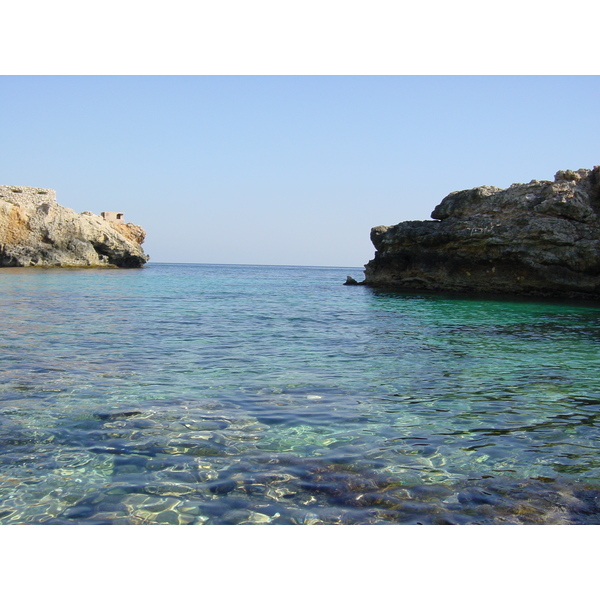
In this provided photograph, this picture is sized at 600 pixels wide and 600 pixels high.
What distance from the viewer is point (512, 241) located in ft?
100

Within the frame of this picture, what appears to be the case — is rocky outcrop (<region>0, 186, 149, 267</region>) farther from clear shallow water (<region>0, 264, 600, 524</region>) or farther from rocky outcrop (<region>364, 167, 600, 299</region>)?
clear shallow water (<region>0, 264, 600, 524</region>)

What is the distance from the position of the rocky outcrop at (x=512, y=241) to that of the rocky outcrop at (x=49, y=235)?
38.8 m

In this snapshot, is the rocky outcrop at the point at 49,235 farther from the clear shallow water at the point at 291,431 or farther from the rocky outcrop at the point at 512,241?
the clear shallow water at the point at 291,431

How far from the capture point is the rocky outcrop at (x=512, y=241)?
1144 inches

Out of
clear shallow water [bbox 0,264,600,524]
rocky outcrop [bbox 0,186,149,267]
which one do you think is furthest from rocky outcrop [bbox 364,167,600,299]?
rocky outcrop [bbox 0,186,149,267]

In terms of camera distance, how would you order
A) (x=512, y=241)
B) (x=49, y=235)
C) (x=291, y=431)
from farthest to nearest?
(x=49, y=235)
(x=512, y=241)
(x=291, y=431)

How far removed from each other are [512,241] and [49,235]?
4872 centimetres

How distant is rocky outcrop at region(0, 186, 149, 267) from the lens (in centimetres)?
5600

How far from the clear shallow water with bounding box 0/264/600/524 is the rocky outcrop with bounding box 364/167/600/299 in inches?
723

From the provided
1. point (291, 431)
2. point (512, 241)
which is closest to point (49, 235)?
point (512, 241)

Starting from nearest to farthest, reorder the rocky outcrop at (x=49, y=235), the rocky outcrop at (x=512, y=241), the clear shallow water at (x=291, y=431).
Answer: the clear shallow water at (x=291, y=431)
the rocky outcrop at (x=512, y=241)
the rocky outcrop at (x=49, y=235)

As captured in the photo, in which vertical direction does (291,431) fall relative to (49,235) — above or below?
below

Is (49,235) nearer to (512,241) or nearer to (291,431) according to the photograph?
(512,241)

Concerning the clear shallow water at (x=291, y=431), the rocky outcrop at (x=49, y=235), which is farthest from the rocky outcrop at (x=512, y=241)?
the rocky outcrop at (x=49, y=235)
